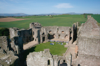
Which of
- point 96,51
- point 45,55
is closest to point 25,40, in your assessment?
point 45,55

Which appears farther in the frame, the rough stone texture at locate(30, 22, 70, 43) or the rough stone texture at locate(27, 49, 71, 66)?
the rough stone texture at locate(30, 22, 70, 43)

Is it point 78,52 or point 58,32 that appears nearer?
point 78,52

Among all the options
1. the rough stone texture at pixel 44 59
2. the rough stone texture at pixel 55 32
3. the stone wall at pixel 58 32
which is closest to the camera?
the rough stone texture at pixel 44 59

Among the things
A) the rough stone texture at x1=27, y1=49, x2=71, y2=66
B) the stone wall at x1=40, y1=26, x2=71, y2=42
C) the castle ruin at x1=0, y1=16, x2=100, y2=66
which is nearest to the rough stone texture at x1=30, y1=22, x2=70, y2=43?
the stone wall at x1=40, y1=26, x2=71, y2=42

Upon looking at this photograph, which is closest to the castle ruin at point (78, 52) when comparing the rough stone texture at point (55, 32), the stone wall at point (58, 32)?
the rough stone texture at point (55, 32)

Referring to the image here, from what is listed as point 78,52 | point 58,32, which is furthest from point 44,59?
point 58,32

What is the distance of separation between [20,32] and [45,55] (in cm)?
1677

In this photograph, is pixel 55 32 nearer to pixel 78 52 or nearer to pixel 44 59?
pixel 78 52

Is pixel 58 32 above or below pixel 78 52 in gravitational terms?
above

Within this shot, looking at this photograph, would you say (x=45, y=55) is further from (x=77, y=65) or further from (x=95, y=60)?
(x=95, y=60)

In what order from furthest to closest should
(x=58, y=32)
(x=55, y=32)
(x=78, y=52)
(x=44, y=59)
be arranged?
(x=55, y=32), (x=58, y=32), (x=78, y=52), (x=44, y=59)

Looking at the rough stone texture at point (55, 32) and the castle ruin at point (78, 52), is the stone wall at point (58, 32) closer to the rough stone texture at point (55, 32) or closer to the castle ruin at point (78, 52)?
the rough stone texture at point (55, 32)

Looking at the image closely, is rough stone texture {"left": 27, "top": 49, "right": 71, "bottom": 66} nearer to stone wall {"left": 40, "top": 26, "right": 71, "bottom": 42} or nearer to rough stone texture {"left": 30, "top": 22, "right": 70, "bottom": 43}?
rough stone texture {"left": 30, "top": 22, "right": 70, "bottom": 43}

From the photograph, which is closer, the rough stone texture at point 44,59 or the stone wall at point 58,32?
the rough stone texture at point 44,59
